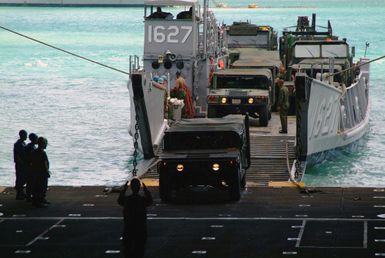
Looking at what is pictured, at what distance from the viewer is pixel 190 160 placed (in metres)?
24.1

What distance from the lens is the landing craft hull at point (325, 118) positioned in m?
32.0

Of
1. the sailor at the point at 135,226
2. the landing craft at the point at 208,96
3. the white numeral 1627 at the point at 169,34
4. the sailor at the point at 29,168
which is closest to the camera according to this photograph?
the sailor at the point at 135,226

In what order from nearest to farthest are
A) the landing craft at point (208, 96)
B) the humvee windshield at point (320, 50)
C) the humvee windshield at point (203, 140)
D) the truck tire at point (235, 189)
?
the truck tire at point (235, 189) < the humvee windshield at point (203, 140) < the landing craft at point (208, 96) < the humvee windshield at point (320, 50)

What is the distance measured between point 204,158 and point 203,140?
1338mm

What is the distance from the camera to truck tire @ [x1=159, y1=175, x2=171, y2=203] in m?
24.1

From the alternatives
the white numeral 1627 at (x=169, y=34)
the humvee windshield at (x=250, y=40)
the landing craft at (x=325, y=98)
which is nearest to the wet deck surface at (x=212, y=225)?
the landing craft at (x=325, y=98)

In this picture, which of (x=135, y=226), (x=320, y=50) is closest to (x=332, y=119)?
(x=320, y=50)

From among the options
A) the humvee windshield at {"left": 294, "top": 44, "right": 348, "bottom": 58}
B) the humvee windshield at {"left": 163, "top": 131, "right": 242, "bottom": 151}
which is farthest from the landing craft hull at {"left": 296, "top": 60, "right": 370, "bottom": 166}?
the humvee windshield at {"left": 163, "top": 131, "right": 242, "bottom": 151}

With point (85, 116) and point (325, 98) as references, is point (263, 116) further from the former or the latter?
point (85, 116)

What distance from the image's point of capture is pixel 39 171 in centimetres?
2367

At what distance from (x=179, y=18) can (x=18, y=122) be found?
1823 cm

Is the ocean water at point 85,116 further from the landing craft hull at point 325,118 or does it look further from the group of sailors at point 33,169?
the group of sailors at point 33,169

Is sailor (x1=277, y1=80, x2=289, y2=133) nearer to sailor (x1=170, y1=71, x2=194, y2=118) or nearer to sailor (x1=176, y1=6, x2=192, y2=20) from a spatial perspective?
sailor (x1=170, y1=71, x2=194, y2=118)

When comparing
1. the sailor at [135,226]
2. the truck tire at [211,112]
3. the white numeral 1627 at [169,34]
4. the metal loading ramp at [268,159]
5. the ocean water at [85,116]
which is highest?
the white numeral 1627 at [169,34]
